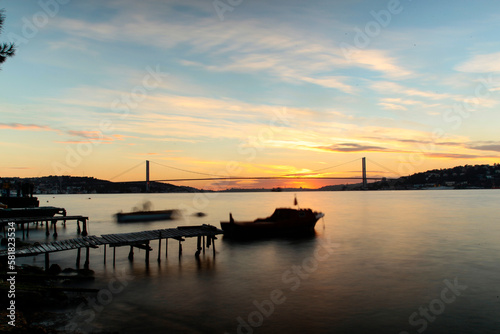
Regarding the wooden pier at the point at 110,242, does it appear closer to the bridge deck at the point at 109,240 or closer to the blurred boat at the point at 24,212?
the bridge deck at the point at 109,240

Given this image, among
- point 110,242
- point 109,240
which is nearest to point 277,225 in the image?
point 109,240

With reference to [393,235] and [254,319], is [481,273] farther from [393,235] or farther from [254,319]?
[393,235]

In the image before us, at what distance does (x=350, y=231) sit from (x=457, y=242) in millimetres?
13942

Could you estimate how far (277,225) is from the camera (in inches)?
1491

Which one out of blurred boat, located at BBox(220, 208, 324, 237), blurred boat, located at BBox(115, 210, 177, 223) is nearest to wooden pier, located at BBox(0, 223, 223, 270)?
blurred boat, located at BBox(220, 208, 324, 237)

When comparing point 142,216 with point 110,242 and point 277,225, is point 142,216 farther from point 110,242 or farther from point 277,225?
point 110,242

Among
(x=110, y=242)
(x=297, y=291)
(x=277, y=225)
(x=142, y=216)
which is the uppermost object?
(x=110, y=242)

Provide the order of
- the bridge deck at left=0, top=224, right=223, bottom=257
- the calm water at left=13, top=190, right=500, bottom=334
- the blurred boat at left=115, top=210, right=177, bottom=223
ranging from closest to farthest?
1. the calm water at left=13, top=190, right=500, bottom=334
2. the bridge deck at left=0, top=224, right=223, bottom=257
3. the blurred boat at left=115, top=210, right=177, bottom=223

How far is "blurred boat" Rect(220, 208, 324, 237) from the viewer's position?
3622cm

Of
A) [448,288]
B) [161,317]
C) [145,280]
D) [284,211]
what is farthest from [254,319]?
[284,211]

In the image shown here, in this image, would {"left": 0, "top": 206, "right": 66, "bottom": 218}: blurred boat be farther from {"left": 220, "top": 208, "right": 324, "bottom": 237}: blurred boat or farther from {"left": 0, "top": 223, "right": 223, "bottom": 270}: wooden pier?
{"left": 220, "top": 208, "right": 324, "bottom": 237}: blurred boat

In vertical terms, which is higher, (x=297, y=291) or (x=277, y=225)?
(x=277, y=225)

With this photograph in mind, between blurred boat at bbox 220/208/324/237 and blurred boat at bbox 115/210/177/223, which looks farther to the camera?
blurred boat at bbox 115/210/177/223

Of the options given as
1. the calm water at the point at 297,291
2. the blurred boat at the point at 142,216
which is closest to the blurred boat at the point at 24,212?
the blurred boat at the point at 142,216
